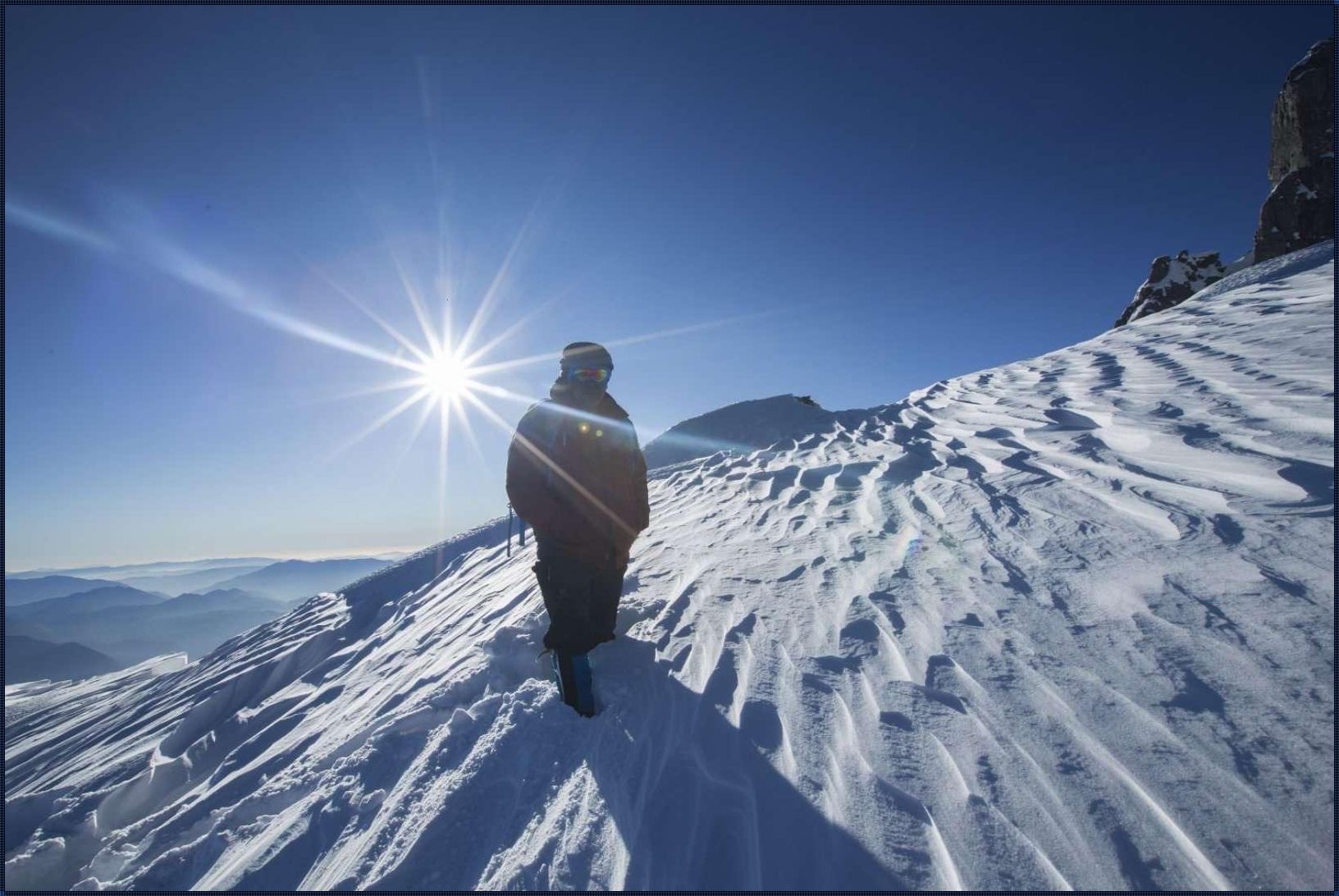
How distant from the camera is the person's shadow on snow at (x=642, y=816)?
182 centimetres

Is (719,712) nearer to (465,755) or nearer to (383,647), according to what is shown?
(465,755)

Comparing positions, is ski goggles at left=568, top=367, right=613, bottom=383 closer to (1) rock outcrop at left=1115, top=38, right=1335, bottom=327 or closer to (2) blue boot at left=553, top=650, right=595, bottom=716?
(2) blue boot at left=553, top=650, right=595, bottom=716

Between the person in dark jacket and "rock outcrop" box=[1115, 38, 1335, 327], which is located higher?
"rock outcrop" box=[1115, 38, 1335, 327]

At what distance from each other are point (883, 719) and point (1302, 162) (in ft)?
127

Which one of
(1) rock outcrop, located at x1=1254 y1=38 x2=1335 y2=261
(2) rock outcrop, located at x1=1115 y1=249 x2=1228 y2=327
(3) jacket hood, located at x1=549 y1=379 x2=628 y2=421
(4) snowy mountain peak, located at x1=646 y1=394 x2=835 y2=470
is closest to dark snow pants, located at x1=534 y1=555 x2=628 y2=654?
(3) jacket hood, located at x1=549 y1=379 x2=628 y2=421

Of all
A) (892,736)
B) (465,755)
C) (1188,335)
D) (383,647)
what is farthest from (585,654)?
(1188,335)

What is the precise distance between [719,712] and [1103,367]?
24.5ft

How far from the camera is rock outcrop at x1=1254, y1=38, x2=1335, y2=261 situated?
68.2ft

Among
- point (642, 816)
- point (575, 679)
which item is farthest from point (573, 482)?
point (642, 816)

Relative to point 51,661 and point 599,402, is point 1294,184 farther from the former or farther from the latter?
point 51,661

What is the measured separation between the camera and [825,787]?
2.03 metres

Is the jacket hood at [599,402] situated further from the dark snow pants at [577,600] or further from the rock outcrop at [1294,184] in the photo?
the rock outcrop at [1294,184]

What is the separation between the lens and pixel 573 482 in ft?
10.2

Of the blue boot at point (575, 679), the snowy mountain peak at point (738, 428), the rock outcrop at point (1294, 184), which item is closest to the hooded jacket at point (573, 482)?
the blue boot at point (575, 679)
